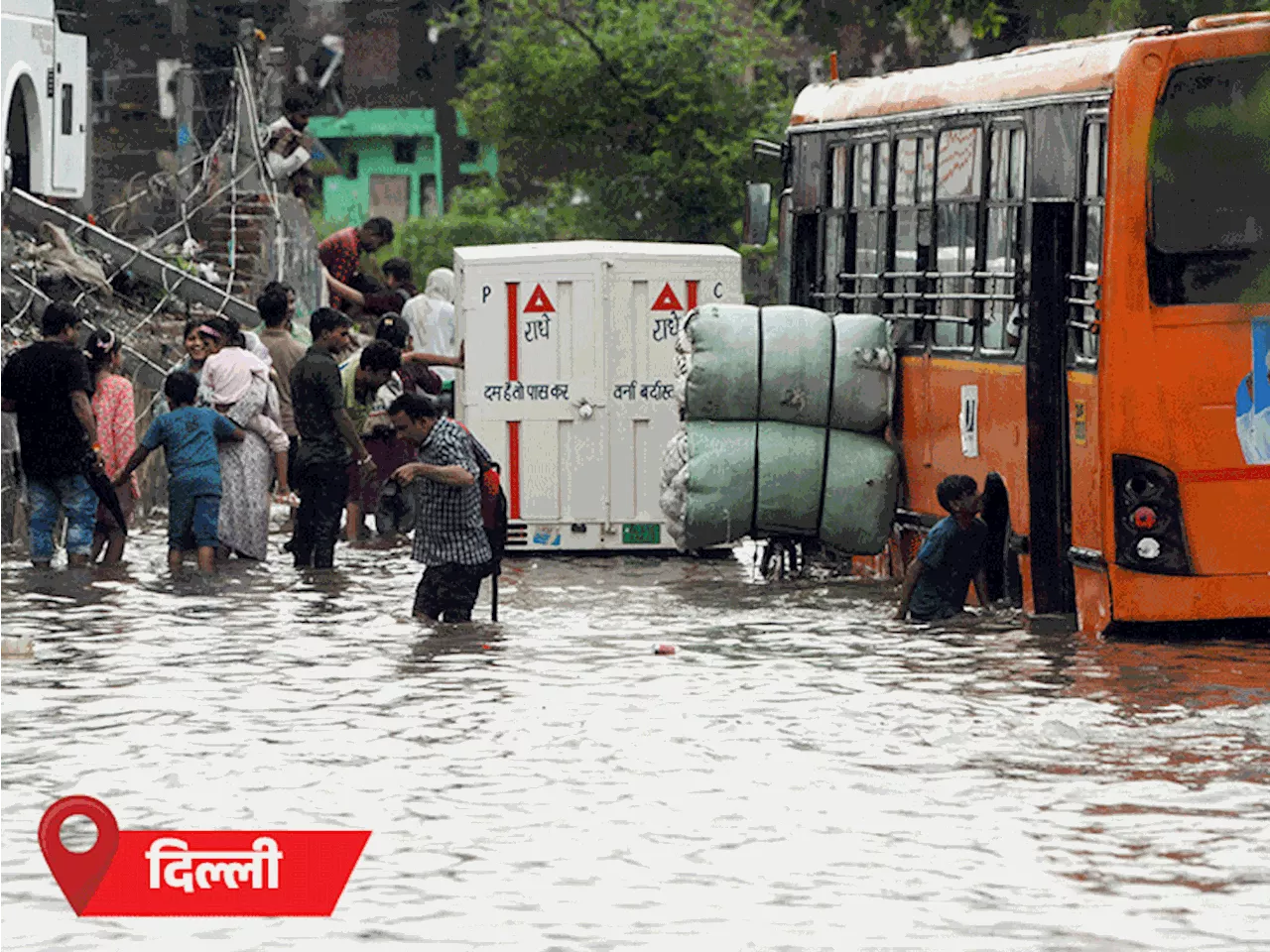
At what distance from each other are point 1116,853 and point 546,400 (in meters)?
12.1

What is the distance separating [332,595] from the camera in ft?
59.0

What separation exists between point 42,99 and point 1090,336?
18927 mm

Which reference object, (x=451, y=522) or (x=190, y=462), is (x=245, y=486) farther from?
(x=451, y=522)

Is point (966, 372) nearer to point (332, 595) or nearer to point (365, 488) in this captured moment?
point (332, 595)

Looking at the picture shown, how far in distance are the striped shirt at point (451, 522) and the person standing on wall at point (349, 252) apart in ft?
33.8

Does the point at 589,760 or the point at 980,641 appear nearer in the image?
the point at 589,760

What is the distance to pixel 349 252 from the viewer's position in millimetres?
25797

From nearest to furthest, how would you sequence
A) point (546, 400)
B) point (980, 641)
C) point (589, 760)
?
point (589, 760) → point (980, 641) → point (546, 400)

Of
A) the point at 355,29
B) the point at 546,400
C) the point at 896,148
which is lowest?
the point at 546,400

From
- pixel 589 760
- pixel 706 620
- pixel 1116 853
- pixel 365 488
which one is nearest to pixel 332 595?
pixel 706 620

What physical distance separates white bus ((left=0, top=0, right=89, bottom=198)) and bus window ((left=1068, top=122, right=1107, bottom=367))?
16406mm

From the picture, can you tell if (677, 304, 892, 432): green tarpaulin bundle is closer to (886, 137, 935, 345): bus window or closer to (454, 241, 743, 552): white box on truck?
(886, 137, 935, 345): bus window

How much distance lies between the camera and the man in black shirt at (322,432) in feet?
63.0

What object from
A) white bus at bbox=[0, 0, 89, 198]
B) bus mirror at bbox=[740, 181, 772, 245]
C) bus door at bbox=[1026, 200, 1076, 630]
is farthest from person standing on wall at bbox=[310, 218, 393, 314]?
bus door at bbox=[1026, 200, 1076, 630]
